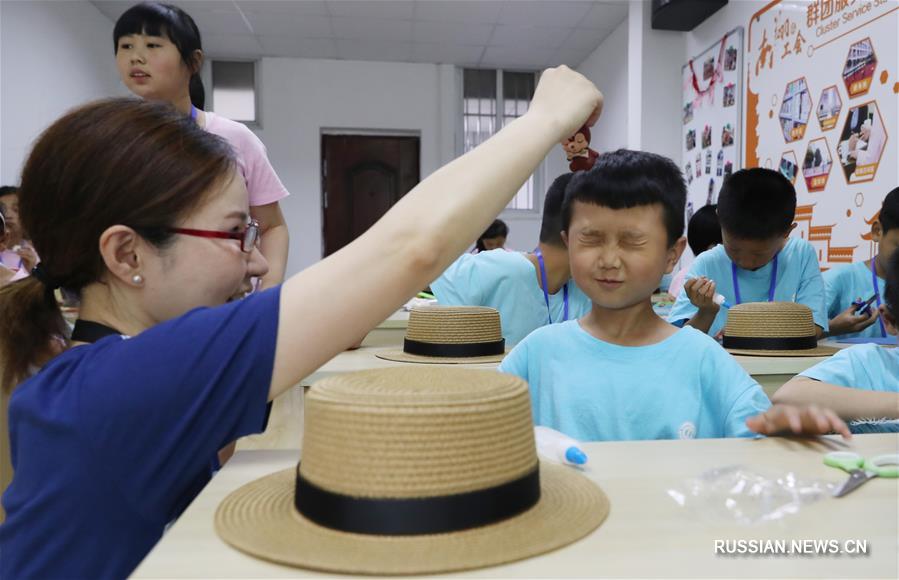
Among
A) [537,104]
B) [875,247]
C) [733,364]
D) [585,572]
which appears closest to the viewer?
[585,572]

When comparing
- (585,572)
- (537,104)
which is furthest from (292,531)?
(537,104)

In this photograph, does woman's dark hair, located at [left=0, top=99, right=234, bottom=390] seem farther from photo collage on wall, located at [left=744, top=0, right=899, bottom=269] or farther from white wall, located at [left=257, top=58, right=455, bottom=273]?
white wall, located at [left=257, top=58, right=455, bottom=273]

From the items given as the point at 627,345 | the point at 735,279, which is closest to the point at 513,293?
the point at 735,279

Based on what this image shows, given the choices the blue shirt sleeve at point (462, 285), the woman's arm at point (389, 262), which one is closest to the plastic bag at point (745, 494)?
the woman's arm at point (389, 262)

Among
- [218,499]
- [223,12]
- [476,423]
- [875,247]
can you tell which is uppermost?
[223,12]

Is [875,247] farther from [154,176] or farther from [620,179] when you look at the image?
[154,176]

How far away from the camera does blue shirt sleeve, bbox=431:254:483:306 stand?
265 cm

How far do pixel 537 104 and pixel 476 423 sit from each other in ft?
1.54

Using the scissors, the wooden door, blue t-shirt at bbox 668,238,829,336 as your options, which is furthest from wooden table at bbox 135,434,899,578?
the wooden door

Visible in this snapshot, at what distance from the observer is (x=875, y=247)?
3.30 meters

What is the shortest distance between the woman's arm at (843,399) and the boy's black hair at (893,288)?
0.30m

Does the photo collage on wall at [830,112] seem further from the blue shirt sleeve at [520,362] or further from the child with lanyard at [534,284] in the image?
the blue shirt sleeve at [520,362]

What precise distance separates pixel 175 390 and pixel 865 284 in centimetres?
334

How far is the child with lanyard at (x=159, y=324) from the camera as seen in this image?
726mm
